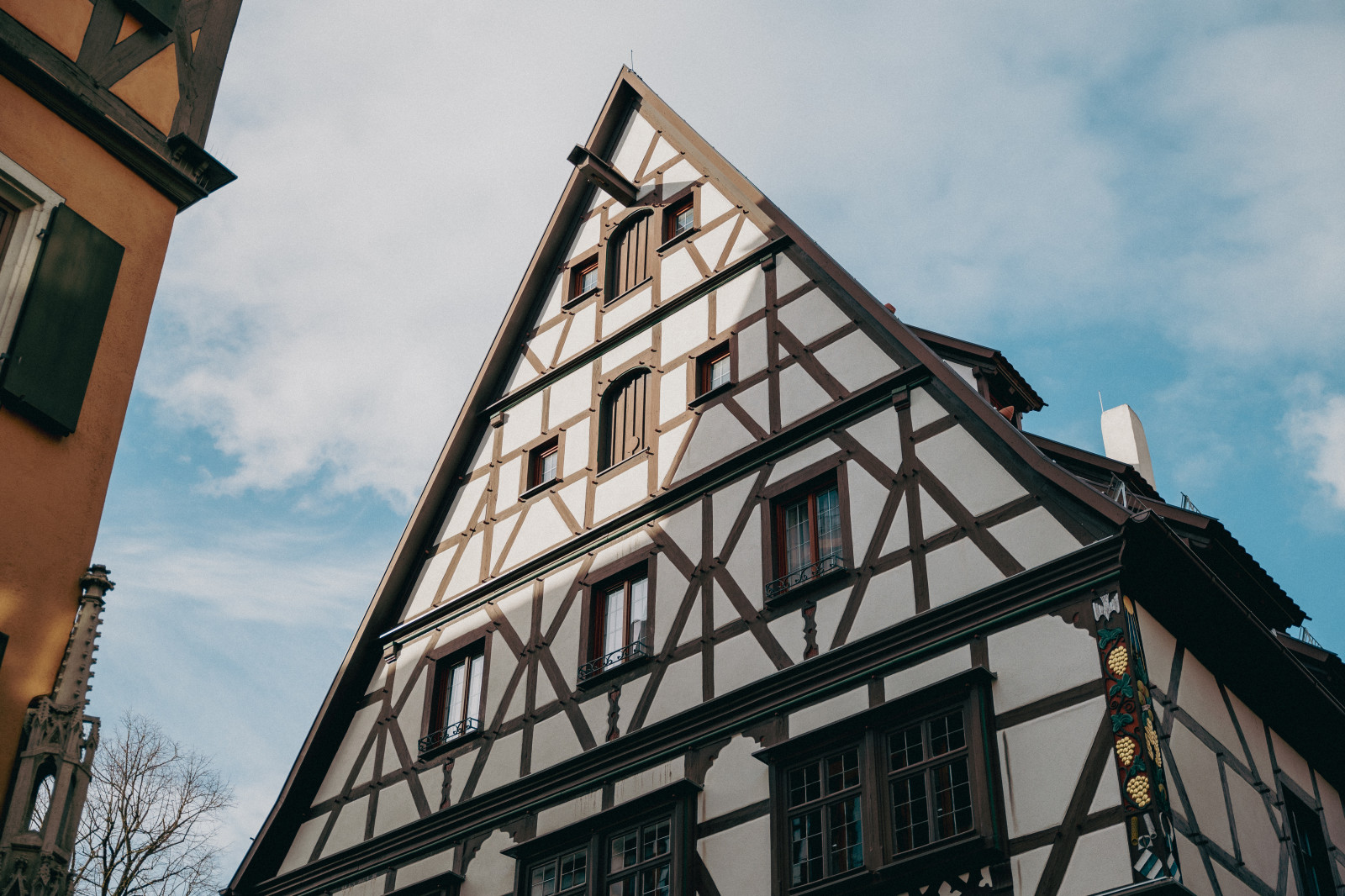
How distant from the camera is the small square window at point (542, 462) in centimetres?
1931

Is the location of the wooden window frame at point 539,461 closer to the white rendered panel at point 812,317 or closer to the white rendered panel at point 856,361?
the white rendered panel at point 812,317

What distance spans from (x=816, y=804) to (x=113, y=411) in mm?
7043

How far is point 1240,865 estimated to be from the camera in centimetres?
1277

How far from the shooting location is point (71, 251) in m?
11.2

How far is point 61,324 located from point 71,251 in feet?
2.12

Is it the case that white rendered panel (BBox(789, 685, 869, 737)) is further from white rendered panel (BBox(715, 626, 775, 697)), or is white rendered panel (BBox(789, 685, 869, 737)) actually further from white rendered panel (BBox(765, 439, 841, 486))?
white rendered panel (BBox(765, 439, 841, 486))

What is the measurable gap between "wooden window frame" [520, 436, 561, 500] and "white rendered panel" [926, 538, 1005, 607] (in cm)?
648

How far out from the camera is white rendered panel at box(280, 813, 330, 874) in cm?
1853

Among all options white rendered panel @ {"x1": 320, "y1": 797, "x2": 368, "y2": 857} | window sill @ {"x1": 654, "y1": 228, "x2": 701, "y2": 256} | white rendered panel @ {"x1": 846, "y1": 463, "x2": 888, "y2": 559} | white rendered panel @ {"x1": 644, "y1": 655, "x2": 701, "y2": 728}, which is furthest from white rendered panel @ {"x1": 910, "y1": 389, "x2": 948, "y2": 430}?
white rendered panel @ {"x1": 320, "y1": 797, "x2": 368, "y2": 857}

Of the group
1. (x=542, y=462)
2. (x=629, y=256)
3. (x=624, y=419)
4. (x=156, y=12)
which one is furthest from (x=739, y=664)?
(x=156, y=12)

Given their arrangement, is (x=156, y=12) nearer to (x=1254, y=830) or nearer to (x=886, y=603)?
(x=886, y=603)

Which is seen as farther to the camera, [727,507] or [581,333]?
[581,333]

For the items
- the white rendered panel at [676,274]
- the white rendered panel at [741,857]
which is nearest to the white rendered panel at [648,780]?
the white rendered panel at [741,857]

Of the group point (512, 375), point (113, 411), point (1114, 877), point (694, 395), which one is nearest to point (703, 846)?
point (1114, 877)
